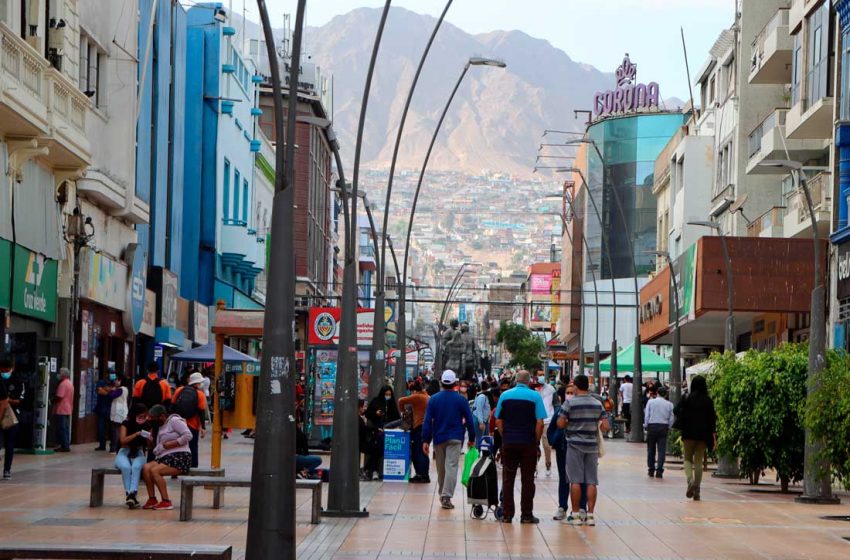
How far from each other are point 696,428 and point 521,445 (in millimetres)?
4627

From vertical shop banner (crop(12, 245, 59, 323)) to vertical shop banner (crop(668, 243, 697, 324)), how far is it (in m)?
18.6

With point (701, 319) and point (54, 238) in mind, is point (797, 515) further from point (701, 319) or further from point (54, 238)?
point (701, 319)

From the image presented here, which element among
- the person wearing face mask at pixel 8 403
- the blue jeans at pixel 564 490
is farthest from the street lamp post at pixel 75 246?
the blue jeans at pixel 564 490

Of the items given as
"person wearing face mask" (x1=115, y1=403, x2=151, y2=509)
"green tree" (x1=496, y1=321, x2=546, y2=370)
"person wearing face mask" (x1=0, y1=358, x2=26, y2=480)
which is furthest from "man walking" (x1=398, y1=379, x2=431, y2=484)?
"green tree" (x1=496, y1=321, x2=546, y2=370)

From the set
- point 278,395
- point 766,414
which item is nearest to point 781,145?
point 766,414

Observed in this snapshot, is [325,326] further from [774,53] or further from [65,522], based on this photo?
[774,53]

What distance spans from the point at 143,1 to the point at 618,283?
63360 mm

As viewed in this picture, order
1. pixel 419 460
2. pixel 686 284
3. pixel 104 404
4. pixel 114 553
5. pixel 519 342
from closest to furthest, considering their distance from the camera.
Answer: pixel 114 553 < pixel 419 460 < pixel 104 404 < pixel 686 284 < pixel 519 342

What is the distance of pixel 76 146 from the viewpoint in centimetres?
3206

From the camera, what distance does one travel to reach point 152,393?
25.7 meters

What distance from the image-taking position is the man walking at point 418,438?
2530 centimetres

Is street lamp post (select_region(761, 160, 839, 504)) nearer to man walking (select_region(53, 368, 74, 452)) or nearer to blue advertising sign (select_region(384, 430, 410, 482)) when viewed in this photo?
blue advertising sign (select_region(384, 430, 410, 482))

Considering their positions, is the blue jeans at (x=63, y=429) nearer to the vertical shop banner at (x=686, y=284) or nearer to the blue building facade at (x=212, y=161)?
the vertical shop banner at (x=686, y=284)

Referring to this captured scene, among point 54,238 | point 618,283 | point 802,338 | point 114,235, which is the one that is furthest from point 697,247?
point 618,283
